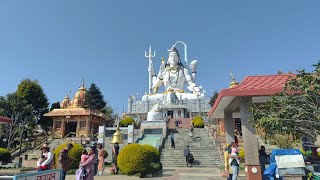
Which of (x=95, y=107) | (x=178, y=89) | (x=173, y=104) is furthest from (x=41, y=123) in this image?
(x=178, y=89)

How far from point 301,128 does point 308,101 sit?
721 mm

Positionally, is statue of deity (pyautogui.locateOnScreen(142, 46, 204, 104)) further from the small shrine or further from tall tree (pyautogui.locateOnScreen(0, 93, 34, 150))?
tall tree (pyautogui.locateOnScreen(0, 93, 34, 150))

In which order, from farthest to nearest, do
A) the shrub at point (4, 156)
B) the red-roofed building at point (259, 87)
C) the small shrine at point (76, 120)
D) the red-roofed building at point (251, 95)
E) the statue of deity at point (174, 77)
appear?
the statue of deity at point (174, 77) < the small shrine at point (76, 120) < the shrub at point (4, 156) < the red-roofed building at point (251, 95) < the red-roofed building at point (259, 87)

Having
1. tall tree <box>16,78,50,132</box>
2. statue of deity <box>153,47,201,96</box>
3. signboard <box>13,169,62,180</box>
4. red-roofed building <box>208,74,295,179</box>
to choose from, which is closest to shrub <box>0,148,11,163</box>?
signboard <box>13,169,62,180</box>

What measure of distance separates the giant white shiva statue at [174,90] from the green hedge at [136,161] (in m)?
28.3

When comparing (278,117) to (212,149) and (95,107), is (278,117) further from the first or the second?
(95,107)

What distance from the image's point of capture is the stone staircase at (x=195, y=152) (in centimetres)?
1633

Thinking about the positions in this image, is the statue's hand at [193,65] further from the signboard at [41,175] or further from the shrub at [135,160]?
the signboard at [41,175]

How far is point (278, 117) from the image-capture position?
5602mm

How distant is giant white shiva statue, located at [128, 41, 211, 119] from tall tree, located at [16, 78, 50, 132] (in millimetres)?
13783

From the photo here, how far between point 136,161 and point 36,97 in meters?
30.0

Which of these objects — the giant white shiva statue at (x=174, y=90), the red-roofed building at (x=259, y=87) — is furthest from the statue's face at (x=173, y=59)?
the red-roofed building at (x=259, y=87)

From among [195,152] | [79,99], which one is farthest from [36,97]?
[195,152]

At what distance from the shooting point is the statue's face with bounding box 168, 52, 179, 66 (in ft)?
153
